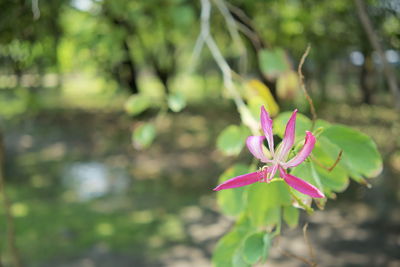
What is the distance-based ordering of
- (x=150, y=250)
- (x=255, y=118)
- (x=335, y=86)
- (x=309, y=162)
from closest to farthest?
(x=309, y=162) → (x=255, y=118) → (x=150, y=250) → (x=335, y=86)

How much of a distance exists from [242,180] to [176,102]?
657mm

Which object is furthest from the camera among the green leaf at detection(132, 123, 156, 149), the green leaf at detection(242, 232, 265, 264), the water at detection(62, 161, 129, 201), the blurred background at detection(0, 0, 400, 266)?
the water at detection(62, 161, 129, 201)

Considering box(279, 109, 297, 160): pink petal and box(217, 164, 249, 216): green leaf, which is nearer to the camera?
box(279, 109, 297, 160): pink petal

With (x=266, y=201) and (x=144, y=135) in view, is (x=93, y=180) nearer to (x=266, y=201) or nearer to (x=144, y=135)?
(x=144, y=135)

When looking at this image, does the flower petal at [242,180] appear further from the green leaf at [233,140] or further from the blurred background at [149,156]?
the blurred background at [149,156]

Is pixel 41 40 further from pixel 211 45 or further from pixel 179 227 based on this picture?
pixel 179 227

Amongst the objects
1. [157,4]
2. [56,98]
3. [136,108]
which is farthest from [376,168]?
[56,98]

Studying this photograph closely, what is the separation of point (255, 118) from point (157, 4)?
1.39 metres

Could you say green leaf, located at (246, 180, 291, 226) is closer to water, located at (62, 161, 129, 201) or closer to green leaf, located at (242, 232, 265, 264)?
green leaf, located at (242, 232, 265, 264)

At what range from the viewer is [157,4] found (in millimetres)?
2219

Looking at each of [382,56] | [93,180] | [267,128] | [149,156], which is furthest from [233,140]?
[149,156]

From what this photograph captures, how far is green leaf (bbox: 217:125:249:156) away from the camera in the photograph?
0.99m

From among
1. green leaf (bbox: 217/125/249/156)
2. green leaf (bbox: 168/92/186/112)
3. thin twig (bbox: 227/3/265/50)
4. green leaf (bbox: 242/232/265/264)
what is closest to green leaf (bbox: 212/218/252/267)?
green leaf (bbox: 242/232/265/264)

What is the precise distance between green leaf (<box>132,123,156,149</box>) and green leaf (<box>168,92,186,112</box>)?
0.11 m
